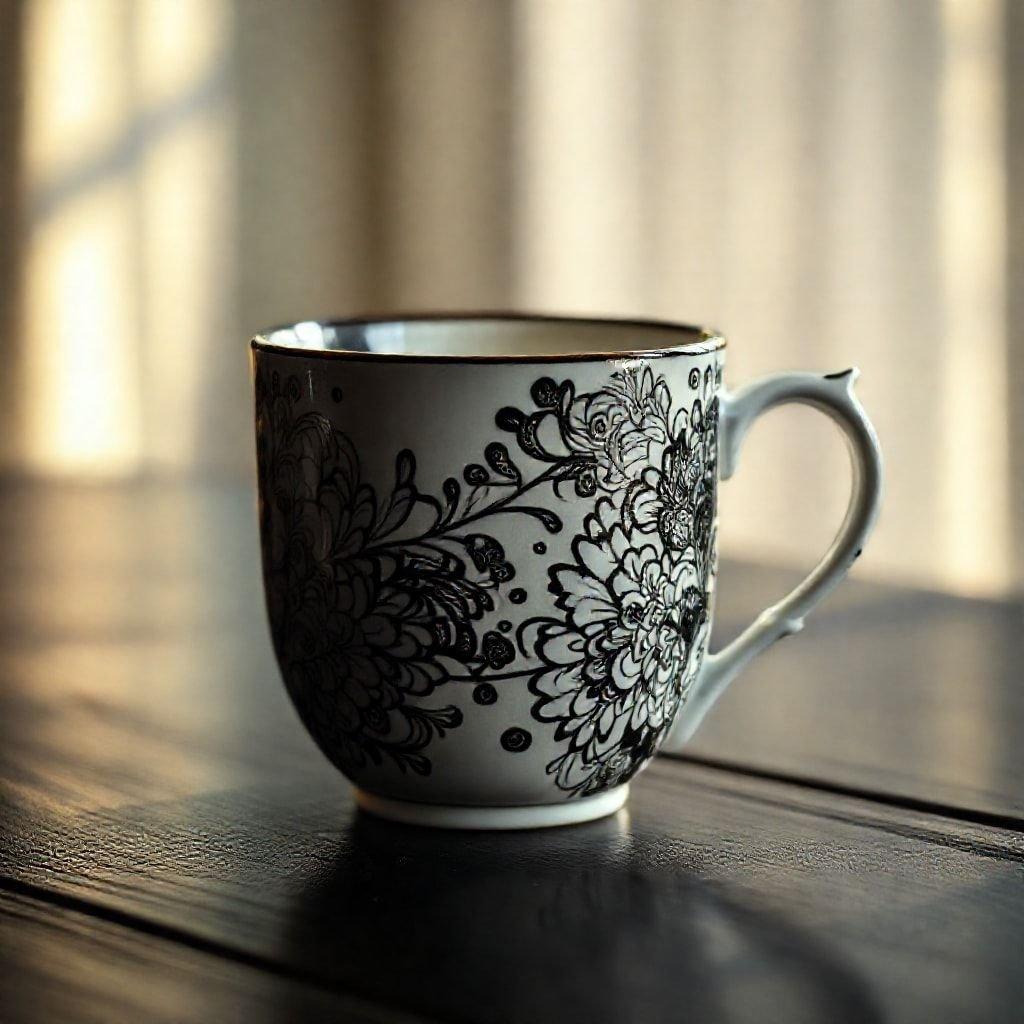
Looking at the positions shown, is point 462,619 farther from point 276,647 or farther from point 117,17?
point 117,17

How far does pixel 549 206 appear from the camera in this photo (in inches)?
113

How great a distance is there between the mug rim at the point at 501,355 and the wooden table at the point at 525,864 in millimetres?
160

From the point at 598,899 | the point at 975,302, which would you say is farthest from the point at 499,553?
the point at 975,302

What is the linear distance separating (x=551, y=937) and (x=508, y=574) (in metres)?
0.12

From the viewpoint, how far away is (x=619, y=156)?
2.69 metres

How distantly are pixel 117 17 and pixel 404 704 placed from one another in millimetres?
2570

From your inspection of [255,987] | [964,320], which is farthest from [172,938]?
[964,320]

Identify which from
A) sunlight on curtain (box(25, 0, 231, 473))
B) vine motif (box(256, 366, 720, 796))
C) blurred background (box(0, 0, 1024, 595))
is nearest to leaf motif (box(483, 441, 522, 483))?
vine motif (box(256, 366, 720, 796))

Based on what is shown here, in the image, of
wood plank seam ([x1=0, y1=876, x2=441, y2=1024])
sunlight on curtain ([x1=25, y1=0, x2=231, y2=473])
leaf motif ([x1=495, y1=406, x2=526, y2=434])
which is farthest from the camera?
sunlight on curtain ([x1=25, y1=0, x2=231, y2=473])

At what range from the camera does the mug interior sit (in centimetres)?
63

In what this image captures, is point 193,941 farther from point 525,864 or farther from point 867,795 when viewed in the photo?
point 867,795

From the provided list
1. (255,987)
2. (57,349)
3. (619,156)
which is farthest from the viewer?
(57,349)

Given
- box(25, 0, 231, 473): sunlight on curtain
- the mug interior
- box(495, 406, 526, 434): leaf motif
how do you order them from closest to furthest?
box(495, 406, 526, 434): leaf motif → the mug interior → box(25, 0, 231, 473): sunlight on curtain

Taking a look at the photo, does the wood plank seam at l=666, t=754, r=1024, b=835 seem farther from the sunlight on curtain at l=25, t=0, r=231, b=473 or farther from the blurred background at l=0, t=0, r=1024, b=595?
the sunlight on curtain at l=25, t=0, r=231, b=473
